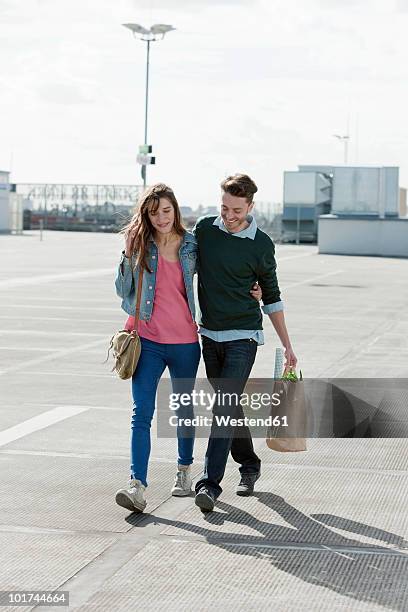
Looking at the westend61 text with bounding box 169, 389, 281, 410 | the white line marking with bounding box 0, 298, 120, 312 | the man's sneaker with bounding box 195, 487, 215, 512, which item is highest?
the westend61 text with bounding box 169, 389, 281, 410

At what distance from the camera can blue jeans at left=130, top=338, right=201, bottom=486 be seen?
670 cm

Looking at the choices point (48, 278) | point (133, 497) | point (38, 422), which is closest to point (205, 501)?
point (133, 497)

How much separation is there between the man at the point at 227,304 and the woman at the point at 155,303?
9 cm

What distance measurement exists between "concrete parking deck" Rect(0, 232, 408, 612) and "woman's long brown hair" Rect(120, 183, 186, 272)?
1.35 m

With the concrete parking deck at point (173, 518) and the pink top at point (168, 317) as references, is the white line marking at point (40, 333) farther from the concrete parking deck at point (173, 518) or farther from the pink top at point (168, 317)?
the pink top at point (168, 317)

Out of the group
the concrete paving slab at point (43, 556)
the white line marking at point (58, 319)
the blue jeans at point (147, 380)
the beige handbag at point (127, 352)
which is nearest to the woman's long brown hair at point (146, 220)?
the beige handbag at point (127, 352)

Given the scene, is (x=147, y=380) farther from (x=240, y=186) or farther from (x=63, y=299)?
(x=63, y=299)

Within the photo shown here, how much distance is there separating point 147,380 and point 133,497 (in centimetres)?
61

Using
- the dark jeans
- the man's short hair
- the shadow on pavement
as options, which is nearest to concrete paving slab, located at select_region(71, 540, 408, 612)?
the shadow on pavement

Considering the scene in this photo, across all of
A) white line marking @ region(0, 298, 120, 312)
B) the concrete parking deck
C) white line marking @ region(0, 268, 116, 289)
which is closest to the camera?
the concrete parking deck

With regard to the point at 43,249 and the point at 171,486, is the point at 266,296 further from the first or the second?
the point at 43,249

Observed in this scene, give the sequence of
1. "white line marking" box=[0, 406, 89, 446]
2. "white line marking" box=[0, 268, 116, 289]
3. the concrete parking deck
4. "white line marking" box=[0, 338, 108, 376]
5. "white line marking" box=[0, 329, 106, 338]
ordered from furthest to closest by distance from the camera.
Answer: "white line marking" box=[0, 268, 116, 289], "white line marking" box=[0, 329, 106, 338], "white line marking" box=[0, 338, 108, 376], "white line marking" box=[0, 406, 89, 446], the concrete parking deck

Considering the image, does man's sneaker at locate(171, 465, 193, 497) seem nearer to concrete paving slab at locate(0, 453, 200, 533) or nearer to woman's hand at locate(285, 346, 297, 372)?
concrete paving slab at locate(0, 453, 200, 533)

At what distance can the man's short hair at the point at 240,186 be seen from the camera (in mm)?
6652
